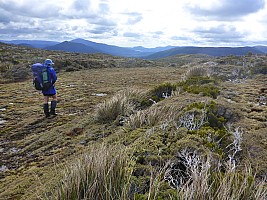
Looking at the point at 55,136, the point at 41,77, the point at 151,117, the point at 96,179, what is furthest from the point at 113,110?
the point at 96,179

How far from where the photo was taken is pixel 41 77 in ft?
28.0

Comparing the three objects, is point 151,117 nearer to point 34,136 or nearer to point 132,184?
point 132,184

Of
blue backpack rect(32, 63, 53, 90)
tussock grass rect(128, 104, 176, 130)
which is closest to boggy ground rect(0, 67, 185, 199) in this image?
tussock grass rect(128, 104, 176, 130)

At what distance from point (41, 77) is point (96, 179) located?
22.3 ft

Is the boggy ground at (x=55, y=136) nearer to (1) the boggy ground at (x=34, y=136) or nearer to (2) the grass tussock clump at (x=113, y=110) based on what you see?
(1) the boggy ground at (x=34, y=136)

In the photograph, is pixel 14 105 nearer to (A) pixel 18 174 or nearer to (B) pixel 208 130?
(A) pixel 18 174

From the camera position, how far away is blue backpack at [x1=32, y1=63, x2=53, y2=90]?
8.45 metres

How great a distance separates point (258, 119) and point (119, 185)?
4472mm

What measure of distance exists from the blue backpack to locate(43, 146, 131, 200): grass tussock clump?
6250 millimetres

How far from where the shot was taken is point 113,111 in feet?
22.6

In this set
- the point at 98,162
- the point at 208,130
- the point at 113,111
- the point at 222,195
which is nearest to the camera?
the point at 222,195

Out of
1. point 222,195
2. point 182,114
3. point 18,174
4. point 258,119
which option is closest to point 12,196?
point 18,174

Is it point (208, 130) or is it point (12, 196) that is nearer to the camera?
point (12, 196)

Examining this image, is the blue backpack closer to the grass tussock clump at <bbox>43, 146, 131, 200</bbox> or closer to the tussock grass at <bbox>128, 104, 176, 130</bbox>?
the tussock grass at <bbox>128, 104, 176, 130</bbox>
